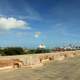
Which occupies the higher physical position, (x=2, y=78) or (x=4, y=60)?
(x=4, y=60)

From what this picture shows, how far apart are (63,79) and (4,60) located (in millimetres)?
5294

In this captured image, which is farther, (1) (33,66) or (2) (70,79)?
(1) (33,66)

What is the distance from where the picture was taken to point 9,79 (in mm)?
13938

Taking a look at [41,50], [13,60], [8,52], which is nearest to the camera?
A: [13,60]

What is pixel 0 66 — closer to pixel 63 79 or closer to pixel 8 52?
pixel 63 79

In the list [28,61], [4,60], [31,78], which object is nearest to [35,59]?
[28,61]

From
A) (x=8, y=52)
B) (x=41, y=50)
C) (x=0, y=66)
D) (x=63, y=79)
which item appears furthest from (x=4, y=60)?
(x=41, y=50)

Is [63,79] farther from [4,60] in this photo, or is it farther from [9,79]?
[4,60]

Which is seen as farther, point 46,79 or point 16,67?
point 16,67

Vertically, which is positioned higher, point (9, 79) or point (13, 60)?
point (13, 60)

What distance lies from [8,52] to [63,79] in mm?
20644

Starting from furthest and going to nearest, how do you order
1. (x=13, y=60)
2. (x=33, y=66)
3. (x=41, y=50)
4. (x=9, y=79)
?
(x=41, y=50) → (x=33, y=66) → (x=13, y=60) → (x=9, y=79)

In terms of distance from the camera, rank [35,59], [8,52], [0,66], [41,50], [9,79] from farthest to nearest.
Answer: [41,50] < [8,52] < [35,59] < [0,66] < [9,79]

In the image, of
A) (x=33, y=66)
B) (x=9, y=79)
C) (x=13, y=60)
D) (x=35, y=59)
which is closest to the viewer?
(x=9, y=79)
